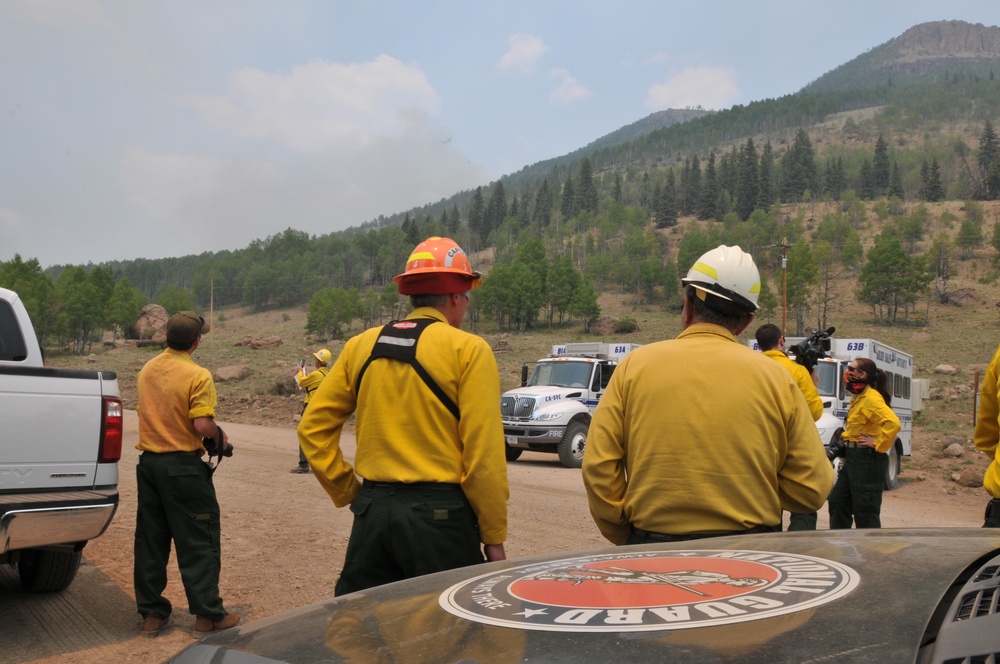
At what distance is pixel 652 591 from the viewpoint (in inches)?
59.5

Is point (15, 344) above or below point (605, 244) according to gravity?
below

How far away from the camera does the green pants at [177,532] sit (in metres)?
4.97

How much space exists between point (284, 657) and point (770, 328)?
19.4 ft

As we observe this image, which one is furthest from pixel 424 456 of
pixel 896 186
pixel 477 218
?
pixel 477 218

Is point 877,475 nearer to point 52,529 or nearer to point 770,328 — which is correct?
point 770,328

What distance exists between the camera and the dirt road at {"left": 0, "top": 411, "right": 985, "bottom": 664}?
16.2ft

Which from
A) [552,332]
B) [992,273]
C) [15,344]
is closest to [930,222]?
[992,273]

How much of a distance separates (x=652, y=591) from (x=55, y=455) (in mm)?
4421

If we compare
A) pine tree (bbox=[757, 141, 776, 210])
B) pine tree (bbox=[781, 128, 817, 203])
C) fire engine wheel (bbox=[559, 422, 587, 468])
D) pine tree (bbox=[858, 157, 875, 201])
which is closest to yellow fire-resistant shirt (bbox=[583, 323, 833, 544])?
fire engine wheel (bbox=[559, 422, 587, 468])

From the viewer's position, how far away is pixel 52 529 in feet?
15.2

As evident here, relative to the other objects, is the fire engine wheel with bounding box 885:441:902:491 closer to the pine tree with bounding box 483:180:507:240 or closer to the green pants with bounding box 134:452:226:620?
the green pants with bounding box 134:452:226:620

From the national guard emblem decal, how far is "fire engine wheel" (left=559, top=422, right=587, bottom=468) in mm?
15828

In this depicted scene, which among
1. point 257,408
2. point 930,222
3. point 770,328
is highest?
point 930,222

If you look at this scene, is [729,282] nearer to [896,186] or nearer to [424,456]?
[424,456]
